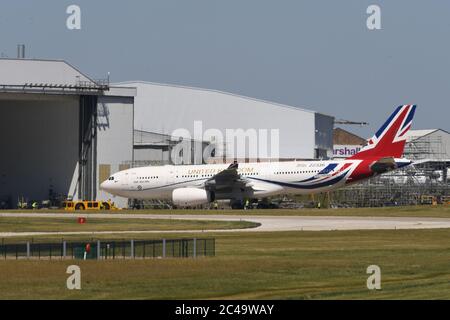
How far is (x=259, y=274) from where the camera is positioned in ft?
117

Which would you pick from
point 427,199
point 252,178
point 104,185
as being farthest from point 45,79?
point 427,199

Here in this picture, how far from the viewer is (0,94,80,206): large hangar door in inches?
4225

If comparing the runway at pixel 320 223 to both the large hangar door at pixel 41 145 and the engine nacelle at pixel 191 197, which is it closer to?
the engine nacelle at pixel 191 197

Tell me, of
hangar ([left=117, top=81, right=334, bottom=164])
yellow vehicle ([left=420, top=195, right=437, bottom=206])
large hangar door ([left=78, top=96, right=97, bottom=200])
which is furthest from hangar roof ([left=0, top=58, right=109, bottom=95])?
yellow vehicle ([left=420, top=195, right=437, bottom=206])

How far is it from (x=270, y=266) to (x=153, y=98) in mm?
103051

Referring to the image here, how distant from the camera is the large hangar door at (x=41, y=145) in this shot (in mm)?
107312

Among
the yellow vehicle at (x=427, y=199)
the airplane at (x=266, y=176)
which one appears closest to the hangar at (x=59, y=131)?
the airplane at (x=266, y=176)

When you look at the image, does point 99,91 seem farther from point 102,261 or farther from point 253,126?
point 102,261

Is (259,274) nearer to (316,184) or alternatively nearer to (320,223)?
(320,223)

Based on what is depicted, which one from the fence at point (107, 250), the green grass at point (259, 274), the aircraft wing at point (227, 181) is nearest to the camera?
the green grass at point (259, 274)

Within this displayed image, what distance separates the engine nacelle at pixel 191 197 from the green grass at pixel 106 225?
22.7 meters

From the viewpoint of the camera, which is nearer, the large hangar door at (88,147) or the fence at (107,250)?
the fence at (107,250)

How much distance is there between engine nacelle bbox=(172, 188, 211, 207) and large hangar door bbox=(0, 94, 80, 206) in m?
14.5

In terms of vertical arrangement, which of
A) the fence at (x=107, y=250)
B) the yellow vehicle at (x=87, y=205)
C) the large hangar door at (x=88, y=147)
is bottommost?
the fence at (x=107, y=250)
